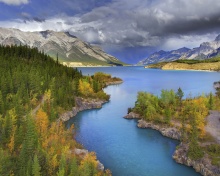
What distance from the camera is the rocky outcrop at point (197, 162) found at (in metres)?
61.2

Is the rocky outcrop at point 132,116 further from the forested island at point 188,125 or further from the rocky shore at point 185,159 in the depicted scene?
the rocky shore at point 185,159

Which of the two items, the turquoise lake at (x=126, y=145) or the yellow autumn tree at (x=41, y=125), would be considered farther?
the yellow autumn tree at (x=41, y=125)

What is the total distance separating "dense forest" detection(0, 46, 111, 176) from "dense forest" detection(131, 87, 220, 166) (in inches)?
1091

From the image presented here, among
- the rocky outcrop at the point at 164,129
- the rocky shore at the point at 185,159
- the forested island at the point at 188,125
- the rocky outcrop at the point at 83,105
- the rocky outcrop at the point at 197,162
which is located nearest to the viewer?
the rocky outcrop at the point at 197,162

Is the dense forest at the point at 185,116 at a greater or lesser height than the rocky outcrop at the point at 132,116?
greater

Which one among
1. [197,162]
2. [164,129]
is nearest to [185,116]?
[164,129]

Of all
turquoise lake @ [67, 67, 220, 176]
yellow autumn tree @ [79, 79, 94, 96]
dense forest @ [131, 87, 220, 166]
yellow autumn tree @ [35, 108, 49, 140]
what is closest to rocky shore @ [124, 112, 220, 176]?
dense forest @ [131, 87, 220, 166]

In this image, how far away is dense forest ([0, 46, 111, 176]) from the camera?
56.0 m

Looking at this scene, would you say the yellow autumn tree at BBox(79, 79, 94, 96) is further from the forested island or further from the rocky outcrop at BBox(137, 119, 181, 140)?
the rocky outcrop at BBox(137, 119, 181, 140)

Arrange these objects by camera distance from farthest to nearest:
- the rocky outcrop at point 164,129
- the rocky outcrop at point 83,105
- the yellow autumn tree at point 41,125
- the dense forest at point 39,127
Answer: the rocky outcrop at point 83,105
the rocky outcrop at point 164,129
the yellow autumn tree at point 41,125
the dense forest at point 39,127

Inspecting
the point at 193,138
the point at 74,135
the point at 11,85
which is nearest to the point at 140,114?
the point at 74,135

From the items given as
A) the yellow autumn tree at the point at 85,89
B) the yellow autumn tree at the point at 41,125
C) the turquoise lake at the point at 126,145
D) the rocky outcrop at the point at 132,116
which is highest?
the yellow autumn tree at the point at 85,89

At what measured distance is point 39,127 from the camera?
82688 mm

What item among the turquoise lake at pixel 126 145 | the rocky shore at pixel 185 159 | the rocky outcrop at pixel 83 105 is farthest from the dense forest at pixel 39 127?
the rocky shore at pixel 185 159
